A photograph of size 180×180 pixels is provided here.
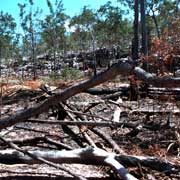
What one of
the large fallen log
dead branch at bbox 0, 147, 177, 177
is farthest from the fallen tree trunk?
the large fallen log

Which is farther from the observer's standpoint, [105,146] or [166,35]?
[166,35]

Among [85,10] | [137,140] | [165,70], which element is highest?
[85,10]

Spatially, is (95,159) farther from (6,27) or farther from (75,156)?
(6,27)

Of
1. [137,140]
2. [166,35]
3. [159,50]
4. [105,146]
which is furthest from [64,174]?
[166,35]

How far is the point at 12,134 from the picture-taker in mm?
6016

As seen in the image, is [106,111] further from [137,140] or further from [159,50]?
[137,140]

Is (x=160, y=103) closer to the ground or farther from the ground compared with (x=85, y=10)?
closer to the ground

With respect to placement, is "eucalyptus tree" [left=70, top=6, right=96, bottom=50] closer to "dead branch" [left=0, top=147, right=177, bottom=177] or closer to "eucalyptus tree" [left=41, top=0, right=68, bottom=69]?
"eucalyptus tree" [left=41, top=0, right=68, bottom=69]

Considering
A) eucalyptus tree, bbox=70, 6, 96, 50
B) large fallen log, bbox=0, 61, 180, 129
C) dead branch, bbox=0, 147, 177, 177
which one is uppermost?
eucalyptus tree, bbox=70, 6, 96, 50

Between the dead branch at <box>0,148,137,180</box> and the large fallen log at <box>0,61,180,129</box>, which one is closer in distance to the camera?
the large fallen log at <box>0,61,180,129</box>

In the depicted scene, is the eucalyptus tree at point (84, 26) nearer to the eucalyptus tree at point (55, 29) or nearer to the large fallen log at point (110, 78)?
the eucalyptus tree at point (55, 29)

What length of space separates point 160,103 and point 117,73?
182 inches

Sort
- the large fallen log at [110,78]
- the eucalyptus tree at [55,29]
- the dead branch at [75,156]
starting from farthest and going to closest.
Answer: the eucalyptus tree at [55,29] < the dead branch at [75,156] < the large fallen log at [110,78]

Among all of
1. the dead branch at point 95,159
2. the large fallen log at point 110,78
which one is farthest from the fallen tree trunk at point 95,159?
the large fallen log at point 110,78
